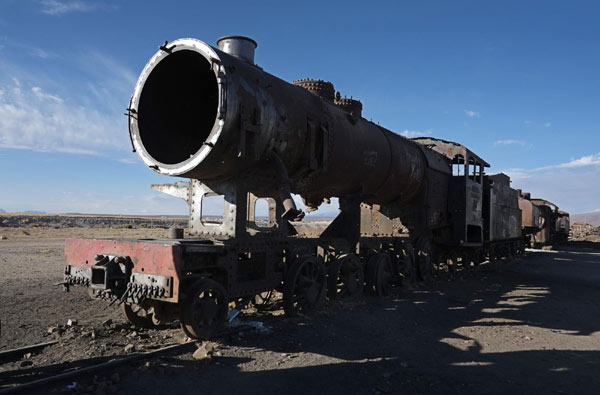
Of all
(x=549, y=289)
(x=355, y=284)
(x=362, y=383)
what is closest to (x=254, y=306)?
(x=355, y=284)

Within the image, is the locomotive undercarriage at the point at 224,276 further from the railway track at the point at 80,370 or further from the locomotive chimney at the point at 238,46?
the locomotive chimney at the point at 238,46

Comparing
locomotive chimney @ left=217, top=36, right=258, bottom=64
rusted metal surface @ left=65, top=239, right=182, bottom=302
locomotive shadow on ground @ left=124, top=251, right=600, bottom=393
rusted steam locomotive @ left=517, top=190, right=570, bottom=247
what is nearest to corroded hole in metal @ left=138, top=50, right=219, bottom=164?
locomotive chimney @ left=217, top=36, right=258, bottom=64

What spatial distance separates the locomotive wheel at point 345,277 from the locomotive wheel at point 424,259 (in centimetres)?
300

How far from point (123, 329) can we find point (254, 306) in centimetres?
237

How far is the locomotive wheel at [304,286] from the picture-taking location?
6570 mm

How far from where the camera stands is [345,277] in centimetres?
823

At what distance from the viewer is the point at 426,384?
4.41 metres

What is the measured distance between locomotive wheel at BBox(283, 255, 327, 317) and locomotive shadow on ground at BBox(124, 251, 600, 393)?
244 mm

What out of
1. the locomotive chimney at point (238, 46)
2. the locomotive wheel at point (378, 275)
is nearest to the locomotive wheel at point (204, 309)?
the locomotive chimney at point (238, 46)

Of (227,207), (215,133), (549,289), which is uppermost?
(215,133)

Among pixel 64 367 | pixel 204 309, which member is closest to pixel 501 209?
pixel 204 309

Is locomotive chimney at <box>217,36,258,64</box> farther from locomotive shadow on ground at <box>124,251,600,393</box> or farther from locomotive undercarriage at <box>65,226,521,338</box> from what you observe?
locomotive shadow on ground at <box>124,251,600,393</box>

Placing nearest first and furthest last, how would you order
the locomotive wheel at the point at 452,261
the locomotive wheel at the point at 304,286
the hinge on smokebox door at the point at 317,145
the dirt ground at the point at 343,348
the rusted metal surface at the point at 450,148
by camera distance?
the dirt ground at the point at 343,348, the locomotive wheel at the point at 304,286, the hinge on smokebox door at the point at 317,145, the rusted metal surface at the point at 450,148, the locomotive wheel at the point at 452,261

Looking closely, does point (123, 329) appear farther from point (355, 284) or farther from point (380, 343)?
point (355, 284)
